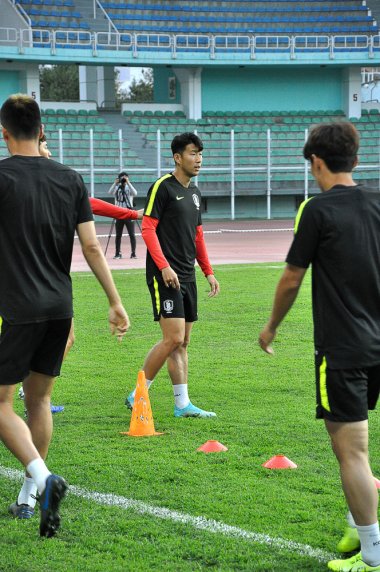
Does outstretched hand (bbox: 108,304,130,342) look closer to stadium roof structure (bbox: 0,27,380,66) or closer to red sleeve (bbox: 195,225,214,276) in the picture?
red sleeve (bbox: 195,225,214,276)

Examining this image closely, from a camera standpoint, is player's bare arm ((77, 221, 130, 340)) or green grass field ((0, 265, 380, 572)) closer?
green grass field ((0, 265, 380, 572))

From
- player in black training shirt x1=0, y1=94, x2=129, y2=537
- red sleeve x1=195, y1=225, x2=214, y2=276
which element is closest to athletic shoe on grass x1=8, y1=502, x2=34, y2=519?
player in black training shirt x1=0, y1=94, x2=129, y2=537

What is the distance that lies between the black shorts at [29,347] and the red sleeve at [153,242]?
2485 millimetres

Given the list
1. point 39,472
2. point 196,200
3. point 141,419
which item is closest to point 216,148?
point 196,200

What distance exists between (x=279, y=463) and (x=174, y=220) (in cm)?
232

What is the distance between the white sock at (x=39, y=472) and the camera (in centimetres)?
435

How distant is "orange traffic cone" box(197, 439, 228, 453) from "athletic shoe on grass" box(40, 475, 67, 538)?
212 cm

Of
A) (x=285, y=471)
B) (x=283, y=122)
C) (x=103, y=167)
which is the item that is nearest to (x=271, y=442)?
(x=285, y=471)

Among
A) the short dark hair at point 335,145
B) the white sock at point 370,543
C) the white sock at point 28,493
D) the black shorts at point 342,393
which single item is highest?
the short dark hair at point 335,145

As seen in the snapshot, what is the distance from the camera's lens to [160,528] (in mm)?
4777

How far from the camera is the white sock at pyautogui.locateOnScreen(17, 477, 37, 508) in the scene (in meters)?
5.03

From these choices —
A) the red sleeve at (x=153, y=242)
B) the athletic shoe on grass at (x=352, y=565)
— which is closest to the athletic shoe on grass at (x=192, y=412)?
the red sleeve at (x=153, y=242)

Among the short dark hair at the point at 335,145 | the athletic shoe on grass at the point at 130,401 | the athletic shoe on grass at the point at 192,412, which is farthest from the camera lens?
the athletic shoe on grass at the point at 130,401

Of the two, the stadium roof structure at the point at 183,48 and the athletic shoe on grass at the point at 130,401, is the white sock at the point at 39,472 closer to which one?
the athletic shoe on grass at the point at 130,401
